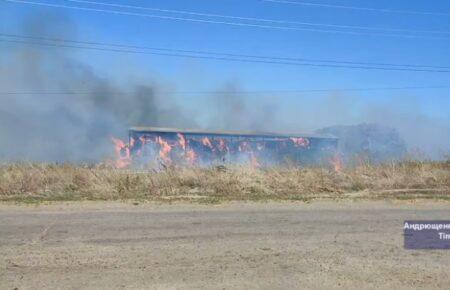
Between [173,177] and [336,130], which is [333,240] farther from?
[336,130]

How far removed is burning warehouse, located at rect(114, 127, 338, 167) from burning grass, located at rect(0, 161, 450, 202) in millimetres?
16598

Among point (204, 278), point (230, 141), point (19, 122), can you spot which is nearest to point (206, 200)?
point (204, 278)

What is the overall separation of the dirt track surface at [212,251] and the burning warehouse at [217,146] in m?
23.5

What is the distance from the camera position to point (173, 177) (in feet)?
52.3

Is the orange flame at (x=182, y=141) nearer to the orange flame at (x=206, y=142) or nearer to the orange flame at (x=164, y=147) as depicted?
the orange flame at (x=164, y=147)

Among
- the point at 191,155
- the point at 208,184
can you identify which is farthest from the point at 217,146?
the point at 208,184

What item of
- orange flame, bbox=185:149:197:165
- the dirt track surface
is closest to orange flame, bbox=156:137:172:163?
orange flame, bbox=185:149:197:165

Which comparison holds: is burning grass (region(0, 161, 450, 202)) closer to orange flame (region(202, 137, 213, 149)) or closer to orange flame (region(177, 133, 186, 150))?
orange flame (region(177, 133, 186, 150))

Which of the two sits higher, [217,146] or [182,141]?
[182,141]

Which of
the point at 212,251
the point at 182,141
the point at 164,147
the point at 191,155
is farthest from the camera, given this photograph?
the point at 182,141

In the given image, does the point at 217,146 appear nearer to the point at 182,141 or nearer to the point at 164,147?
the point at 182,141

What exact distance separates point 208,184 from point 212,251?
28.5 feet

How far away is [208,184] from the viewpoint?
15828 mm

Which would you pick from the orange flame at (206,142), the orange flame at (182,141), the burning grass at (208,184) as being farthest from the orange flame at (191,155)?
the burning grass at (208,184)
